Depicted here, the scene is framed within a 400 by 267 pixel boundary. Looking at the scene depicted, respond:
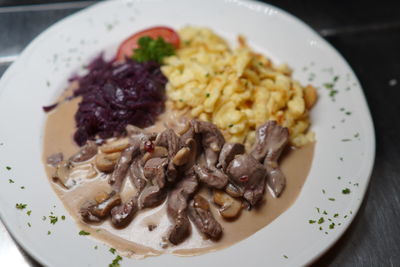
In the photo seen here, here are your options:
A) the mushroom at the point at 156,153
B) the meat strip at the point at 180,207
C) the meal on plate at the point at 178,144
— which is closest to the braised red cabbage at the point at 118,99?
the meal on plate at the point at 178,144

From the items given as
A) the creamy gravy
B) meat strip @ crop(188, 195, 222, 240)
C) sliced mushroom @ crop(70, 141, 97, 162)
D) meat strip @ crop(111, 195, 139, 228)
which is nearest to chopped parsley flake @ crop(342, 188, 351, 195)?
the creamy gravy

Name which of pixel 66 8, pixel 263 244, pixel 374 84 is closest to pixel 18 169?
pixel 263 244

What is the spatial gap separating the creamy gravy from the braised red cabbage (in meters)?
0.31

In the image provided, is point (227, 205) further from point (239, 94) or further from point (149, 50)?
point (149, 50)

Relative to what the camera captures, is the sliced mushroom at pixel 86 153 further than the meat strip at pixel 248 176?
Yes

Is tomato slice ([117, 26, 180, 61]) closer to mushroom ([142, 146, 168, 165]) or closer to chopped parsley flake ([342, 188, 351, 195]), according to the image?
mushroom ([142, 146, 168, 165])

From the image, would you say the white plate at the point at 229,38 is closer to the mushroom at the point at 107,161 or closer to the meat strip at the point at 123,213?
the meat strip at the point at 123,213

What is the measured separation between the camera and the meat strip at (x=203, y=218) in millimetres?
3752

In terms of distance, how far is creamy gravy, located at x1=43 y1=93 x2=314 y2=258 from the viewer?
12.2 feet

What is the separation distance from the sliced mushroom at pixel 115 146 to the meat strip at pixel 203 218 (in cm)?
95

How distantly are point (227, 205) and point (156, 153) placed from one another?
0.82m

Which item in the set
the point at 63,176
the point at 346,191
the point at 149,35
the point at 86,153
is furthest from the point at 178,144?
the point at 149,35

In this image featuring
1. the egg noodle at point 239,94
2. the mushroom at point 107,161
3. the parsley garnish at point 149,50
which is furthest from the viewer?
the parsley garnish at point 149,50

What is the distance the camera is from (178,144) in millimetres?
4137
